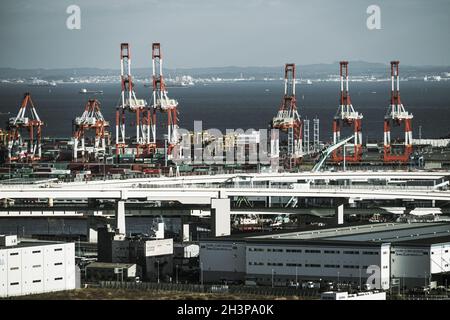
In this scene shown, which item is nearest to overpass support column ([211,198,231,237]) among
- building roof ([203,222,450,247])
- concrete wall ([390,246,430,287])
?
building roof ([203,222,450,247])

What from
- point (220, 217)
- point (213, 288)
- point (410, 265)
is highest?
point (220, 217)

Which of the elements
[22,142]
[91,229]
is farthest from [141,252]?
[22,142]

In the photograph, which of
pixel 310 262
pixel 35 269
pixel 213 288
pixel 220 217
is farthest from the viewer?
pixel 220 217

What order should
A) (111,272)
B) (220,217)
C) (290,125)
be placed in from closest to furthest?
1. (111,272)
2. (220,217)
3. (290,125)

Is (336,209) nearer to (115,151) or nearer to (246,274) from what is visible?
(246,274)

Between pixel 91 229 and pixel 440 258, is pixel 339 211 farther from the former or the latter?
pixel 440 258
